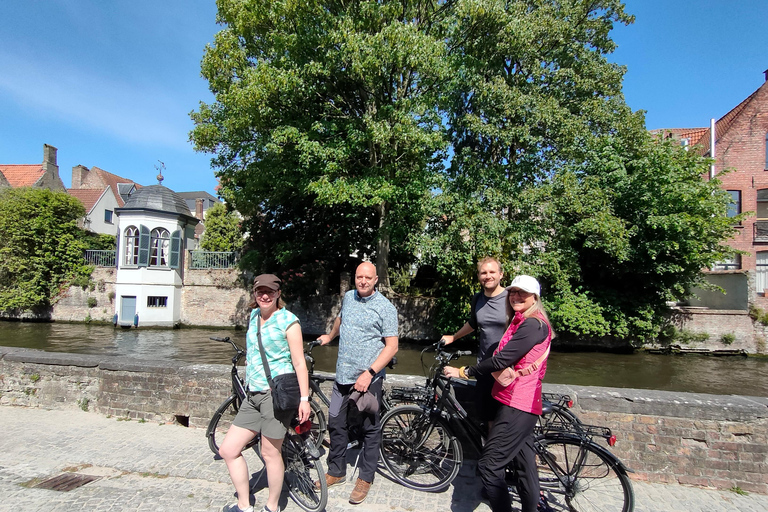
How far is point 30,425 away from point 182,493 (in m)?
2.94

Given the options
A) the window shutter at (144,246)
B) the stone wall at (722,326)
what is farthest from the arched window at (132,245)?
the stone wall at (722,326)

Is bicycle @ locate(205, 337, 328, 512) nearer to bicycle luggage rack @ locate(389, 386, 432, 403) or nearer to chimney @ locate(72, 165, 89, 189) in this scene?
bicycle luggage rack @ locate(389, 386, 432, 403)

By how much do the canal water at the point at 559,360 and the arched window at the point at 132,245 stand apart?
4.01 m

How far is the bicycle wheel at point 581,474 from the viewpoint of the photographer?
3.08 m

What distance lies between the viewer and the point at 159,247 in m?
A: 24.3

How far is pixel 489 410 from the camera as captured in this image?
3385mm

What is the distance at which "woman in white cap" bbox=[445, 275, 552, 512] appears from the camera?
2828mm

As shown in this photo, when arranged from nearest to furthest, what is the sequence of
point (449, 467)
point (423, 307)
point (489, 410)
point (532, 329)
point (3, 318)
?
point (532, 329), point (489, 410), point (449, 467), point (423, 307), point (3, 318)

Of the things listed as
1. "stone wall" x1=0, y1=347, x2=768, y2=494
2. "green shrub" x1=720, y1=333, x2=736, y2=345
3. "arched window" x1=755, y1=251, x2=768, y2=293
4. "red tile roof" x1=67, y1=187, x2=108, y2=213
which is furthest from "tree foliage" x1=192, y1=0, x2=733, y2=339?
"red tile roof" x1=67, y1=187, x2=108, y2=213

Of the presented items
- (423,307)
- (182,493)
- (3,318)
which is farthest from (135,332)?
(182,493)

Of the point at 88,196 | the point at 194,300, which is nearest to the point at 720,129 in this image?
the point at 194,300

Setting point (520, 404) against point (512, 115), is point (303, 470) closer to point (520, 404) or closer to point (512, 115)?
point (520, 404)

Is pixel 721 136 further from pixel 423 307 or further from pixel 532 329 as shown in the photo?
pixel 532 329

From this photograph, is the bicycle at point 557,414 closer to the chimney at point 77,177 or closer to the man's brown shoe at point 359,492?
the man's brown shoe at point 359,492
